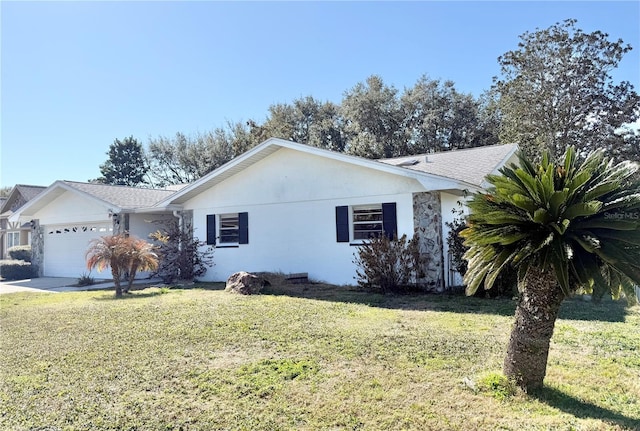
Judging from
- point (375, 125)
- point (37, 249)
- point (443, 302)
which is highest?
point (375, 125)

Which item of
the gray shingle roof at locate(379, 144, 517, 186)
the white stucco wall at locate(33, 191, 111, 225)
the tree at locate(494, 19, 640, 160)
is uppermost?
the tree at locate(494, 19, 640, 160)

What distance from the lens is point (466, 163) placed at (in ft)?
41.5

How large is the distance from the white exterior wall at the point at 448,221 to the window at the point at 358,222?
1747 millimetres

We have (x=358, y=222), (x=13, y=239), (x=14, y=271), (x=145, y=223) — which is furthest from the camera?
(x=13, y=239)

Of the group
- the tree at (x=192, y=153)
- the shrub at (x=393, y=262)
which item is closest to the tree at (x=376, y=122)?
the tree at (x=192, y=153)

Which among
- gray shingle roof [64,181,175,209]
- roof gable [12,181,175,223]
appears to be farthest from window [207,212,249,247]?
gray shingle roof [64,181,175,209]

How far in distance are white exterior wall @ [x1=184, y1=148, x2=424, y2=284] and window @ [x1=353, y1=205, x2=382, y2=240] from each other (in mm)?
341

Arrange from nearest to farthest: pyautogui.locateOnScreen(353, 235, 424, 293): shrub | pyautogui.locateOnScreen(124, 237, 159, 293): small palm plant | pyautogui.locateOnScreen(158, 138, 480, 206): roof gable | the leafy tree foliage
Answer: pyautogui.locateOnScreen(158, 138, 480, 206): roof gable < pyautogui.locateOnScreen(353, 235, 424, 293): shrub < pyautogui.locateOnScreen(124, 237, 159, 293): small palm plant < the leafy tree foliage

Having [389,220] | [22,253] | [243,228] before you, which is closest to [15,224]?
[22,253]

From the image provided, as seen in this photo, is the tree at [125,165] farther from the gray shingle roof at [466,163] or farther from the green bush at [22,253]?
the gray shingle roof at [466,163]

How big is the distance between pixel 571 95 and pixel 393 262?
16.7 meters

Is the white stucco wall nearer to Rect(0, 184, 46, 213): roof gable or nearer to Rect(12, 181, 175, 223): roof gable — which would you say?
Rect(12, 181, 175, 223): roof gable

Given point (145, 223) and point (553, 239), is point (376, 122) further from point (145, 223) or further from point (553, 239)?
point (553, 239)

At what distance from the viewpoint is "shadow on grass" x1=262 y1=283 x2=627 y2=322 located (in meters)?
8.09
